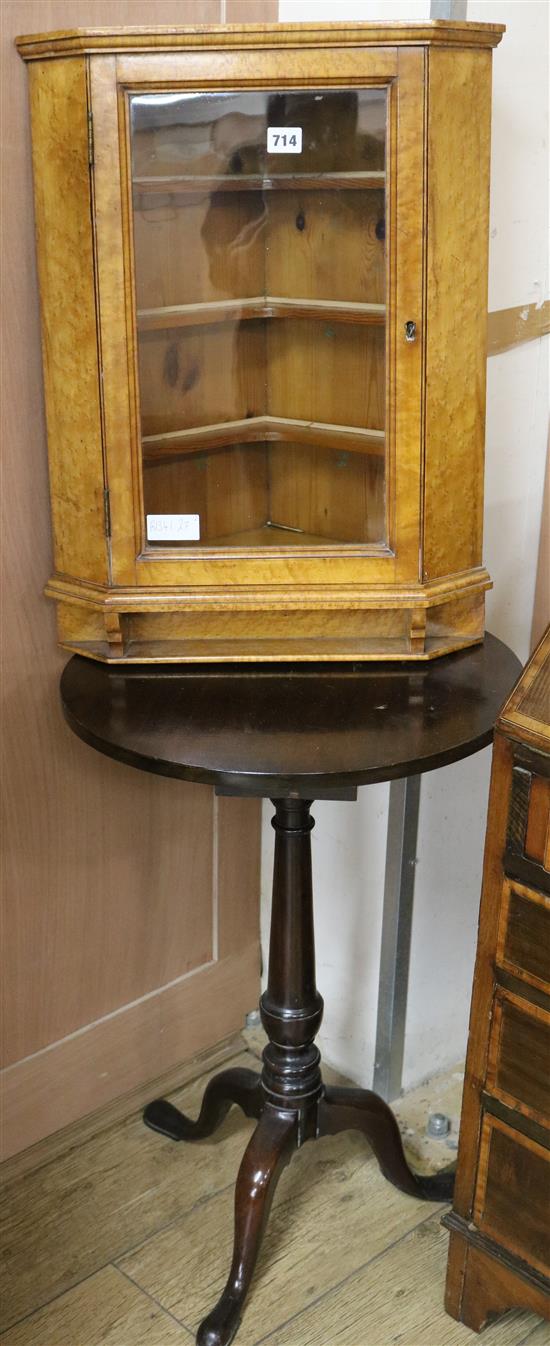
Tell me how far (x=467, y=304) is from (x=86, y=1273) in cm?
141

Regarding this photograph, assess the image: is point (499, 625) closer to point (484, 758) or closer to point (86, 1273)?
point (484, 758)

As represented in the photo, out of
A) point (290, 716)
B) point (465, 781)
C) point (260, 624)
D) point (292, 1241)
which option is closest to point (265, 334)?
point (260, 624)

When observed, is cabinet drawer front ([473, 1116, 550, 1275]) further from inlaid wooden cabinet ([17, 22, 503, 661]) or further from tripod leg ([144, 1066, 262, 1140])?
inlaid wooden cabinet ([17, 22, 503, 661])

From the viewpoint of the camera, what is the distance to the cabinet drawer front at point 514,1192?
1.54m

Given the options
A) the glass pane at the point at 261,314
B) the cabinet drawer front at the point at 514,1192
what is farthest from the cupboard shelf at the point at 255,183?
the cabinet drawer front at the point at 514,1192

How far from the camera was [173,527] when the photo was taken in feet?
5.23

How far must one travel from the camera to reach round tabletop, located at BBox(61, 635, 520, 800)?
4.51 feet

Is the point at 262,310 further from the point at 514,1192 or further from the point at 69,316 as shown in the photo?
the point at 514,1192

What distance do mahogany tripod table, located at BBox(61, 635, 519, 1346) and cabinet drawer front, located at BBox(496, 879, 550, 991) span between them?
0.58 ft

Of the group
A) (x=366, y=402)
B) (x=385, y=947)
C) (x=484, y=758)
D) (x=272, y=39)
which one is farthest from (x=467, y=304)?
(x=385, y=947)

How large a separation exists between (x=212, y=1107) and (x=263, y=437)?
105cm

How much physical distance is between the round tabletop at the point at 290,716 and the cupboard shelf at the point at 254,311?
0.43 m

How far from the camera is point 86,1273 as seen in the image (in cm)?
180

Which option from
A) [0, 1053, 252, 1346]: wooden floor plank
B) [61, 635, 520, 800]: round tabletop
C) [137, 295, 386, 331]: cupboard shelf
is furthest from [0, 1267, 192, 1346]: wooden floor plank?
[137, 295, 386, 331]: cupboard shelf
